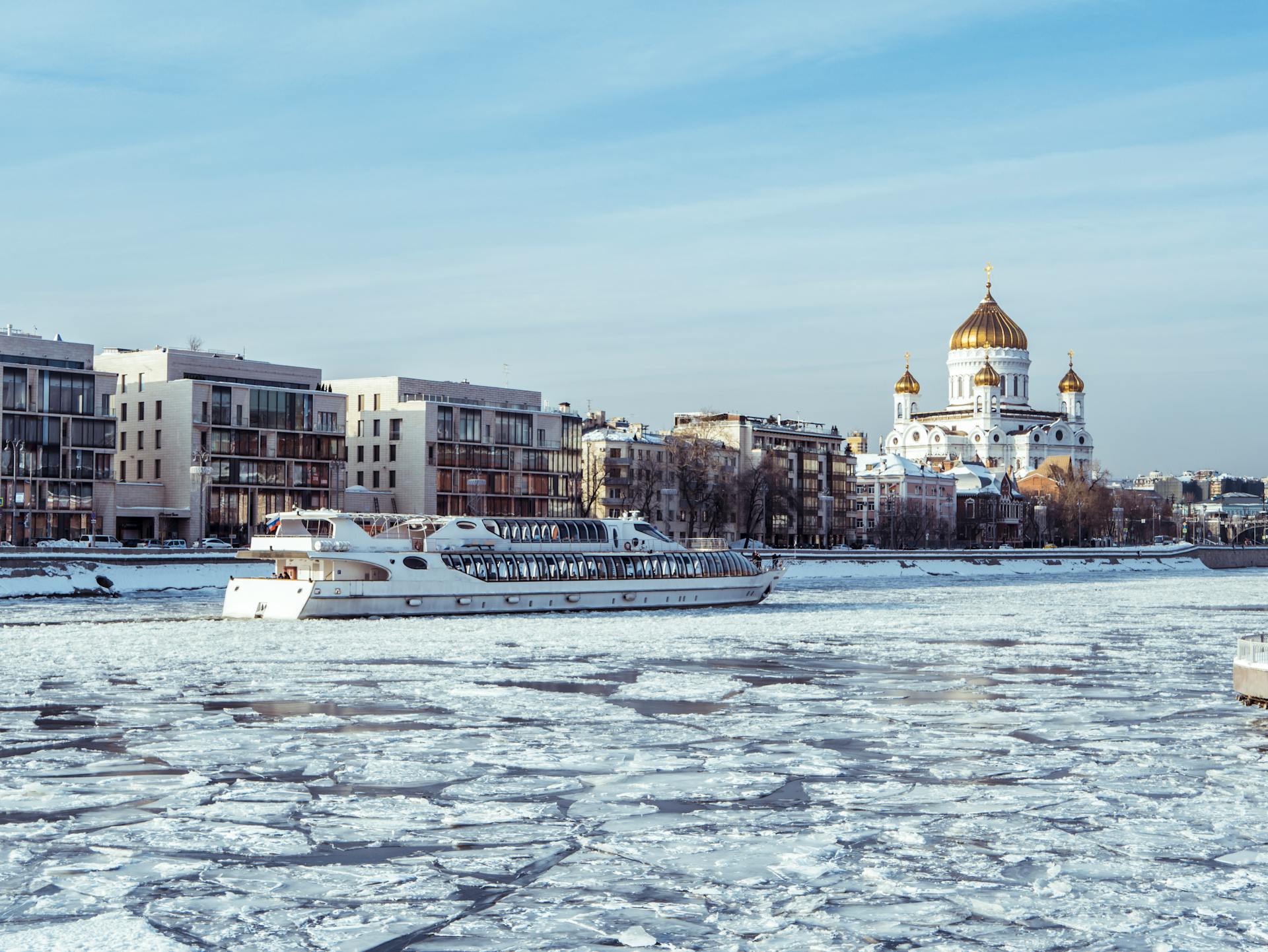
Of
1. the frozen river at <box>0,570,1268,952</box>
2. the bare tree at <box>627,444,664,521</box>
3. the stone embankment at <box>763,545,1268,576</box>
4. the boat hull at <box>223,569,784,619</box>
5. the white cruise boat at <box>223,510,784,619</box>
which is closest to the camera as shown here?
the frozen river at <box>0,570,1268,952</box>

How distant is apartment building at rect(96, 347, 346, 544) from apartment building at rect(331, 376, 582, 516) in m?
5.15

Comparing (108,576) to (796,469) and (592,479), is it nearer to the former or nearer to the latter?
(592,479)

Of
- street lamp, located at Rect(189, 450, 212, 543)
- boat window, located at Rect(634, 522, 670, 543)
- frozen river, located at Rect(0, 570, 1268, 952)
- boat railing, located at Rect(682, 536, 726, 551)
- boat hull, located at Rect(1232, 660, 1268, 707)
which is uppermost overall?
street lamp, located at Rect(189, 450, 212, 543)

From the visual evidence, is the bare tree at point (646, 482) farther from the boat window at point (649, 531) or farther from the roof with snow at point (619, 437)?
the boat window at point (649, 531)

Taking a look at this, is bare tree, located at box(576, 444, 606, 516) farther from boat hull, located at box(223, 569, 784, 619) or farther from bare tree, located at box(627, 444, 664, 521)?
boat hull, located at box(223, 569, 784, 619)

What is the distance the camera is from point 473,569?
204 ft

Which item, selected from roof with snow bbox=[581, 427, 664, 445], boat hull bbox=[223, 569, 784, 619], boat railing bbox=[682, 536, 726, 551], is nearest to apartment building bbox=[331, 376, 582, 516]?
Result: roof with snow bbox=[581, 427, 664, 445]

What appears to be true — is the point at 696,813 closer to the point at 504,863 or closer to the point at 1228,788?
the point at 504,863

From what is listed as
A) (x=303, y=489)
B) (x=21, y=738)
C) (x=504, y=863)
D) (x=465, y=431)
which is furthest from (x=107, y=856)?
(x=465, y=431)

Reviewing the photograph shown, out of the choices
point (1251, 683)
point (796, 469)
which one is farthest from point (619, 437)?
point (1251, 683)

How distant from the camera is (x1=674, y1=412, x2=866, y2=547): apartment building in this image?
166625mm

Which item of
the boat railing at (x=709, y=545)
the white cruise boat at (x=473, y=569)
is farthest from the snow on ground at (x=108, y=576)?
the boat railing at (x=709, y=545)

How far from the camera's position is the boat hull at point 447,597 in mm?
57031

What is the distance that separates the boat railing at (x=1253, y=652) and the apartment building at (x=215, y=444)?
304 feet
